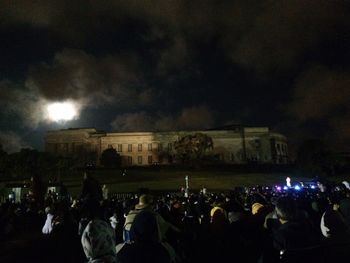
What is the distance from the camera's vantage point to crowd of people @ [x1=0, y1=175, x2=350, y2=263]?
4418 millimetres

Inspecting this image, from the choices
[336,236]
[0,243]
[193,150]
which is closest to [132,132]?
[193,150]

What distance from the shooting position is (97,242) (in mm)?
4336

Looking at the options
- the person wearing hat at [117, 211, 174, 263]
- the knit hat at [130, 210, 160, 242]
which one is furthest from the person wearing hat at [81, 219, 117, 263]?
the knit hat at [130, 210, 160, 242]

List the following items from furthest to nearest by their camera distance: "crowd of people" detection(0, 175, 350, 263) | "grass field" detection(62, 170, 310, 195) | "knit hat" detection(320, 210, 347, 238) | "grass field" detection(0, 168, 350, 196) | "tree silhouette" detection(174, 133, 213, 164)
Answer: "tree silhouette" detection(174, 133, 213, 164) < "grass field" detection(62, 170, 310, 195) < "grass field" detection(0, 168, 350, 196) < "knit hat" detection(320, 210, 347, 238) < "crowd of people" detection(0, 175, 350, 263)

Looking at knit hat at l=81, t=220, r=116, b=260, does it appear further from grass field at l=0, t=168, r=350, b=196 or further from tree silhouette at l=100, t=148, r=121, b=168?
tree silhouette at l=100, t=148, r=121, b=168

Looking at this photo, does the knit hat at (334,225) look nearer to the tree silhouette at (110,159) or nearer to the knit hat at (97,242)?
the knit hat at (97,242)

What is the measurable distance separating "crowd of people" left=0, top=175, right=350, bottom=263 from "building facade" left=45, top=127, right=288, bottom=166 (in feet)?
388

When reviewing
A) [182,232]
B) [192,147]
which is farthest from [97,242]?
[192,147]

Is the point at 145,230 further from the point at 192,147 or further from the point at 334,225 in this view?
the point at 192,147

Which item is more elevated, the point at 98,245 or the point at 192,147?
the point at 192,147

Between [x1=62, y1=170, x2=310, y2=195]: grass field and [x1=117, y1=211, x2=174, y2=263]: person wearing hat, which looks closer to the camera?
[x1=117, y1=211, x2=174, y2=263]: person wearing hat

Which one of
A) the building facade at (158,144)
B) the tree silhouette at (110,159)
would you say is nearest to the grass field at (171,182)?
the tree silhouette at (110,159)

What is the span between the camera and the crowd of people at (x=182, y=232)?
4418 millimetres

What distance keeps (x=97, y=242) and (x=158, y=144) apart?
135m
